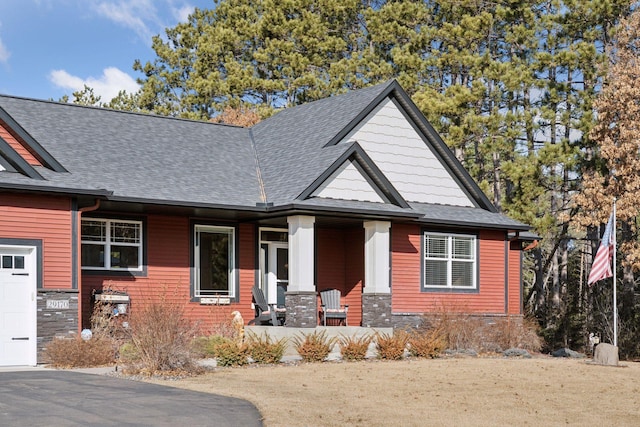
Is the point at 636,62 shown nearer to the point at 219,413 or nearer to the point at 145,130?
the point at 145,130

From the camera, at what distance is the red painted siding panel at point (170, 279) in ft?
76.3

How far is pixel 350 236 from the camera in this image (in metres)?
27.2

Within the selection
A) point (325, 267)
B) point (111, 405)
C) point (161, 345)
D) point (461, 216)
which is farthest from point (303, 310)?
point (111, 405)

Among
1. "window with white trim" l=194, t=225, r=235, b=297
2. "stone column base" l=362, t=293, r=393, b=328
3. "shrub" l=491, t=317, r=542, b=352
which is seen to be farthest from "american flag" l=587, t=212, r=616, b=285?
"window with white trim" l=194, t=225, r=235, b=297

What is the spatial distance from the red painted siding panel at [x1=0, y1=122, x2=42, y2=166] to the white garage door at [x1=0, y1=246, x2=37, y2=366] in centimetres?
230

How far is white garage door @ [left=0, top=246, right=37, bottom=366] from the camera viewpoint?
1984 cm

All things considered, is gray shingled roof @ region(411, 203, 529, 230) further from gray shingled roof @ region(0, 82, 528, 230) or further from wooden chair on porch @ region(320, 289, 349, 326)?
wooden chair on porch @ region(320, 289, 349, 326)

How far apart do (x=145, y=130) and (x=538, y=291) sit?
2071cm

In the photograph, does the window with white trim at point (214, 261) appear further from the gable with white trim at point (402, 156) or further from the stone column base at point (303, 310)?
the gable with white trim at point (402, 156)

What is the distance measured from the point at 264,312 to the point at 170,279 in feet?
8.48

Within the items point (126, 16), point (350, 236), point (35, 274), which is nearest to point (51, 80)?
point (126, 16)

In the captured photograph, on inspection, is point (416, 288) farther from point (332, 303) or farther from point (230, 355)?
point (230, 355)

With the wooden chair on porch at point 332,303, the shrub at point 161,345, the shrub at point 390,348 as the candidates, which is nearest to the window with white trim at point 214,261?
the wooden chair on porch at point 332,303

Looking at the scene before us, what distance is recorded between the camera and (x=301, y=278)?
2367 cm
